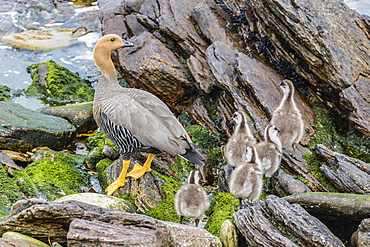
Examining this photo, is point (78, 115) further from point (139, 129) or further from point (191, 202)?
point (191, 202)

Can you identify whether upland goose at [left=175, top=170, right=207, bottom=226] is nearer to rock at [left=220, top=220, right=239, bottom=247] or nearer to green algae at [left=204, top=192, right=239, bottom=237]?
green algae at [left=204, top=192, right=239, bottom=237]

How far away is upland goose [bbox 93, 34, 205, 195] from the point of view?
7.59 meters

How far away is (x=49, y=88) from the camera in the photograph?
12.8 metres

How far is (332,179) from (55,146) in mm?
5770

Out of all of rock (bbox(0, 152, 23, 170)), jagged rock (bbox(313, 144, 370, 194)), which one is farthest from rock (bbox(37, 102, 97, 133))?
jagged rock (bbox(313, 144, 370, 194))

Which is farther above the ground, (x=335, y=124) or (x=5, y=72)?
(x=335, y=124)

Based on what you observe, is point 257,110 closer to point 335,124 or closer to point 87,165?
point 335,124

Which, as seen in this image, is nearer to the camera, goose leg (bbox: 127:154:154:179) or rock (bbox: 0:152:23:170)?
goose leg (bbox: 127:154:154:179)

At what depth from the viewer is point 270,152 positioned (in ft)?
25.3

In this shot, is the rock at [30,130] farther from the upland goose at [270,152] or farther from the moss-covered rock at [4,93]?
the upland goose at [270,152]

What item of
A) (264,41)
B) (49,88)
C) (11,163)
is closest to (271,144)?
(264,41)

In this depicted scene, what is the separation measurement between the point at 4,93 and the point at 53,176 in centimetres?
525

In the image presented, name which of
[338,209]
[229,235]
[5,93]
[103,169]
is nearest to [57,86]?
[5,93]

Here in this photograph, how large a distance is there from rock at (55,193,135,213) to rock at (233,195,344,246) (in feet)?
5.98
